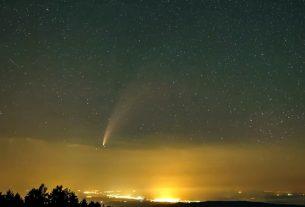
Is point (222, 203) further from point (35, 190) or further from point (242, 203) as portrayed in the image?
point (35, 190)

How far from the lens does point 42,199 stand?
67.8 metres

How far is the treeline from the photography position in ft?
206

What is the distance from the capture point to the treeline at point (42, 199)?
62662mm

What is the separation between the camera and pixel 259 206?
170 metres

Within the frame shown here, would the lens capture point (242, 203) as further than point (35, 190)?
Yes

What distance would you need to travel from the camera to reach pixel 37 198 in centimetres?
6631

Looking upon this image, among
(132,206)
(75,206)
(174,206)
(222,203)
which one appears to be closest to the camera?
(75,206)

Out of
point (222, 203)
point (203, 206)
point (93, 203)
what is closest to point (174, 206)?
point (203, 206)

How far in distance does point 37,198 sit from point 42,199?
158 centimetres

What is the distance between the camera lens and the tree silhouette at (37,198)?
216 ft

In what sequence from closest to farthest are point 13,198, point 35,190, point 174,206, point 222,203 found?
point 13,198, point 35,190, point 174,206, point 222,203

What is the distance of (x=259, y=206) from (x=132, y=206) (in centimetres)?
5927

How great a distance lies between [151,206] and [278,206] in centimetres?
5482

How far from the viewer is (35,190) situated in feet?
221
